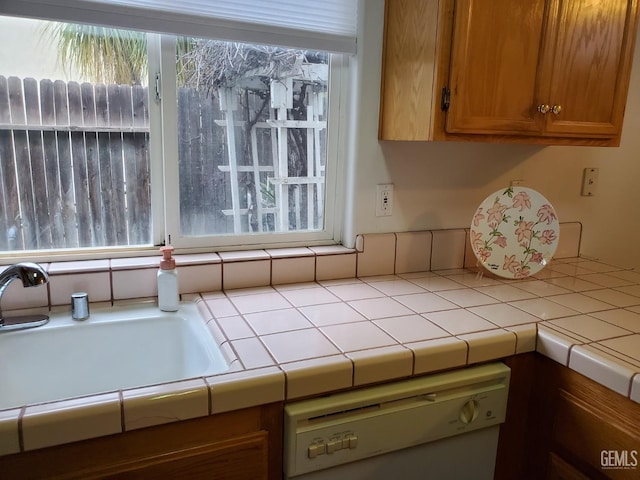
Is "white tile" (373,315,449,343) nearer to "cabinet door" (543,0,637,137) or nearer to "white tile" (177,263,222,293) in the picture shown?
"white tile" (177,263,222,293)

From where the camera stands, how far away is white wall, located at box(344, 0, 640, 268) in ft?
5.12

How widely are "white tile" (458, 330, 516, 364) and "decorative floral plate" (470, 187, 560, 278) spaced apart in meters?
0.50

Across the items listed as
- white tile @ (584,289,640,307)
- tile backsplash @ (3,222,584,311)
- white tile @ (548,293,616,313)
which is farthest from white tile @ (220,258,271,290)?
white tile @ (584,289,640,307)

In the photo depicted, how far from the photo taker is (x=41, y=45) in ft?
4.09

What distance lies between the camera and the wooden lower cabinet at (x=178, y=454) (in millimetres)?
827

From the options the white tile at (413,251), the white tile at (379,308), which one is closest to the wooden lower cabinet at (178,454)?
the white tile at (379,308)

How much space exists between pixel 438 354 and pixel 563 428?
1.21 feet

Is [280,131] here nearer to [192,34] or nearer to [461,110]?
[192,34]

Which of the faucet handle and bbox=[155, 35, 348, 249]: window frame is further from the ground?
bbox=[155, 35, 348, 249]: window frame

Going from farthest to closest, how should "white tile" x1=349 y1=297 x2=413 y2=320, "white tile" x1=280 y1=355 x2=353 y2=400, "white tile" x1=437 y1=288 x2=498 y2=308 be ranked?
"white tile" x1=437 y1=288 x2=498 y2=308, "white tile" x1=349 y1=297 x2=413 y2=320, "white tile" x1=280 y1=355 x2=353 y2=400

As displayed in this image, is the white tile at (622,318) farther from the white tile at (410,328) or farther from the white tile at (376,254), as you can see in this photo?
the white tile at (376,254)

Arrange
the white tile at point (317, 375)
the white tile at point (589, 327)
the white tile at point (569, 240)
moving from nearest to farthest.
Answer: the white tile at point (317, 375) → the white tile at point (589, 327) → the white tile at point (569, 240)

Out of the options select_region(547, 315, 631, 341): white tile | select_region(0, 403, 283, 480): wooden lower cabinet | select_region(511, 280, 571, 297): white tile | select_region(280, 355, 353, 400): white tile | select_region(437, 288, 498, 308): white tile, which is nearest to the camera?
select_region(0, 403, 283, 480): wooden lower cabinet

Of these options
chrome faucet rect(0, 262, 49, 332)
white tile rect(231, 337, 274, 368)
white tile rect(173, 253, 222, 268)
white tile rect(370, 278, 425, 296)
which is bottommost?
white tile rect(231, 337, 274, 368)
